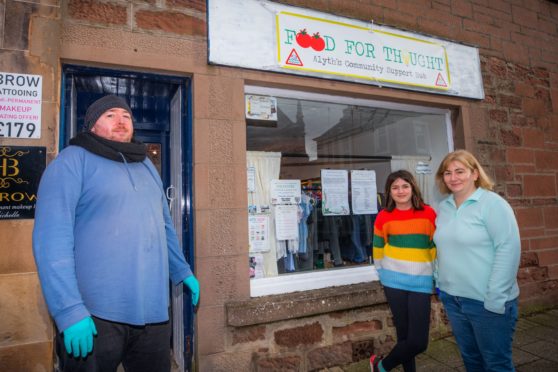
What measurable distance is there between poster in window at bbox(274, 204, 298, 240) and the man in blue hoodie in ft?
5.29

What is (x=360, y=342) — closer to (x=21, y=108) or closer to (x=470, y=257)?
(x=470, y=257)

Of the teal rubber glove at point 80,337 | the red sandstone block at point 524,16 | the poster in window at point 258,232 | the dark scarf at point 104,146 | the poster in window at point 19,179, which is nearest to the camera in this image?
the teal rubber glove at point 80,337

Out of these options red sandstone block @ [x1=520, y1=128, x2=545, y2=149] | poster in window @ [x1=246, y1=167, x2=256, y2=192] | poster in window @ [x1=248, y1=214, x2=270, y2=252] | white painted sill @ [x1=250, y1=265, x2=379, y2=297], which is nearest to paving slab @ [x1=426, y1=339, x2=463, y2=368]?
white painted sill @ [x1=250, y1=265, x2=379, y2=297]

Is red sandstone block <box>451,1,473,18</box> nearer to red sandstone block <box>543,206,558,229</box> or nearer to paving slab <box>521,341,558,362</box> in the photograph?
red sandstone block <box>543,206,558,229</box>

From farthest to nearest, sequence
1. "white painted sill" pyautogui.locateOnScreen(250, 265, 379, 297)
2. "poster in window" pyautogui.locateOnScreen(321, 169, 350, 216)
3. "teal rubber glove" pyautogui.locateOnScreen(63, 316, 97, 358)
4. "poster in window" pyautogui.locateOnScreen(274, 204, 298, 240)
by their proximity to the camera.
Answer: "poster in window" pyautogui.locateOnScreen(321, 169, 350, 216)
"poster in window" pyautogui.locateOnScreen(274, 204, 298, 240)
"white painted sill" pyautogui.locateOnScreen(250, 265, 379, 297)
"teal rubber glove" pyautogui.locateOnScreen(63, 316, 97, 358)

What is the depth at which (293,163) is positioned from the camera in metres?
3.74

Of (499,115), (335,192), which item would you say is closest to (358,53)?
(335,192)

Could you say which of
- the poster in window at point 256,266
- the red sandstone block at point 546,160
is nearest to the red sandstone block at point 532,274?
the red sandstone block at point 546,160

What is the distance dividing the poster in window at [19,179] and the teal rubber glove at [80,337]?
1.20 metres

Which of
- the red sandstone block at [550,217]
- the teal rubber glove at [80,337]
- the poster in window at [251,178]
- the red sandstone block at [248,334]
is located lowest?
the red sandstone block at [248,334]

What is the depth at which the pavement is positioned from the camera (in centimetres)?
313

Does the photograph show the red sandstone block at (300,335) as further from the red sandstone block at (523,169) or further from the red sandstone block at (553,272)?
the red sandstone block at (553,272)

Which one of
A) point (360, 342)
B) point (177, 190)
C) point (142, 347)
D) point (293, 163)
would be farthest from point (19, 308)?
point (360, 342)

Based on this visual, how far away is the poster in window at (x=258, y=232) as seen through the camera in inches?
133
